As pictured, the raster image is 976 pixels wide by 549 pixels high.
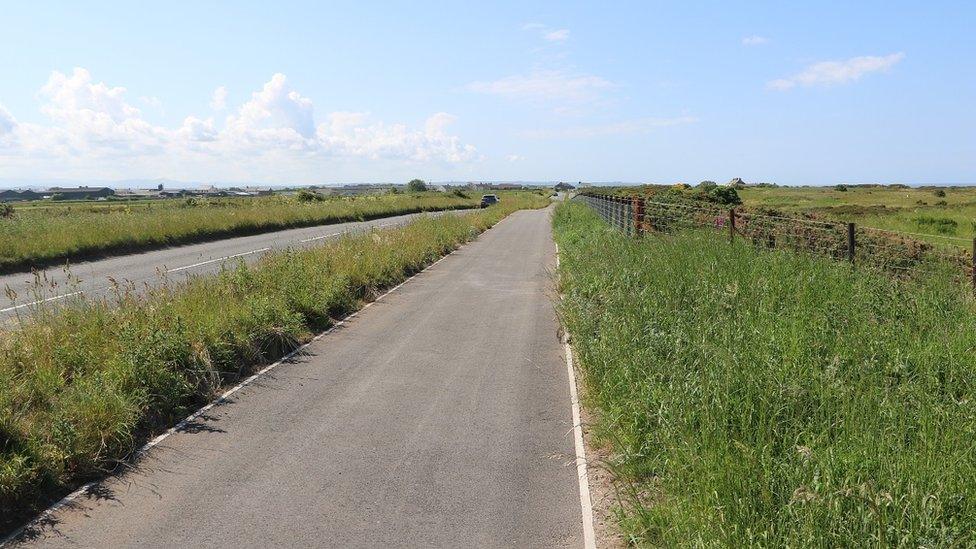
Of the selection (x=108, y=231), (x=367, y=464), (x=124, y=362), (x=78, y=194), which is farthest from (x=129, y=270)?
A: (x=78, y=194)

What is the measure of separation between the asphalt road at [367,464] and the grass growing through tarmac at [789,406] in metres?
0.71

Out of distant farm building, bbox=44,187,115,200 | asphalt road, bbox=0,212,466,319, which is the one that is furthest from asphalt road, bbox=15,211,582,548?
distant farm building, bbox=44,187,115,200

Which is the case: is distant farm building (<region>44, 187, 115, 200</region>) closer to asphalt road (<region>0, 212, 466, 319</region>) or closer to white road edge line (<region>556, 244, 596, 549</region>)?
asphalt road (<region>0, 212, 466, 319</region>)

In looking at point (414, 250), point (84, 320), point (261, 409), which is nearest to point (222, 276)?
point (84, 320)

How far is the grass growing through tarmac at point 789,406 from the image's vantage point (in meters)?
3.70

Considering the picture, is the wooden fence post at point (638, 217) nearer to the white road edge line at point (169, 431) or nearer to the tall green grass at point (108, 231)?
the white road edge line at point (169, 431)

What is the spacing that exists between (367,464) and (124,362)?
112 inches

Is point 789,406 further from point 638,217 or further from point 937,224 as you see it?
point 937,224

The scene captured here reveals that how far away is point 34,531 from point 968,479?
18.9ft

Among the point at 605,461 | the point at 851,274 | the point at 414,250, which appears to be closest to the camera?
the point at 605,461

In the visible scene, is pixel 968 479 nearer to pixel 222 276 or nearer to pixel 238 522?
pixel 238 522

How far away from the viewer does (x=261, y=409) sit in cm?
723

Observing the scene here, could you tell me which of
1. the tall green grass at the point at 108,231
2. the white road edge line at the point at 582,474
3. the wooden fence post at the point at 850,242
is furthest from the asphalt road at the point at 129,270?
the wooden fence post at the point at 850,242

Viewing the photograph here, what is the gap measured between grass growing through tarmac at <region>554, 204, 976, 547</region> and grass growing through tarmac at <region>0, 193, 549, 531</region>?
416 cm
